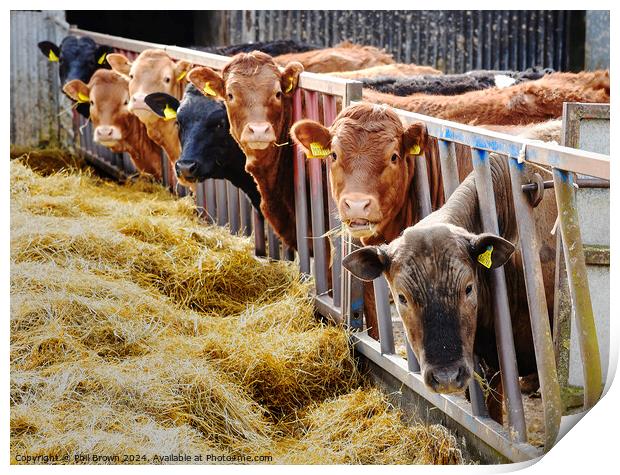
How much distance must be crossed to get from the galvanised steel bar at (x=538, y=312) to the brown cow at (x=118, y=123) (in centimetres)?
420

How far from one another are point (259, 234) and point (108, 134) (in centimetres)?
173

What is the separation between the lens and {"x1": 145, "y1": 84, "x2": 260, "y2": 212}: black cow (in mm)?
5836

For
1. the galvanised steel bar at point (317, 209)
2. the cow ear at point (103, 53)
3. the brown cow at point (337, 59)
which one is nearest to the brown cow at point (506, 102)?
the galvanised steel bar at point (317, 209)

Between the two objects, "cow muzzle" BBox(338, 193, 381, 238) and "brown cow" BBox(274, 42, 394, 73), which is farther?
"brown cow" BBox(274, 42, 394, 73)

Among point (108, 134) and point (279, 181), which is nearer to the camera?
point (279, 181)

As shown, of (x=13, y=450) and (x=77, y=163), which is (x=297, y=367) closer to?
(x=13, y=450)

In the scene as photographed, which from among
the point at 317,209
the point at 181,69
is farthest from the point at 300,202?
the point at 181,69

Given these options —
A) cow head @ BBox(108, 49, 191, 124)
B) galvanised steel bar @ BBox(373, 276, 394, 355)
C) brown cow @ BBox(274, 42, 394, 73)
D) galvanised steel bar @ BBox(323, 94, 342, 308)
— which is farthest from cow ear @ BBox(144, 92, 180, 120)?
galvanised steel bar @ BBox(373, 276, 394, 355)

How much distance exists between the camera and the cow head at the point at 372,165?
4059mm

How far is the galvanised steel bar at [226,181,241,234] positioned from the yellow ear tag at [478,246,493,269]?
3.18m

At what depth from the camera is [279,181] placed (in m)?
5.51

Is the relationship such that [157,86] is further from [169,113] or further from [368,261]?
[368,261]

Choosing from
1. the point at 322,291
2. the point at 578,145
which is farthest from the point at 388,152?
the point at 322,291

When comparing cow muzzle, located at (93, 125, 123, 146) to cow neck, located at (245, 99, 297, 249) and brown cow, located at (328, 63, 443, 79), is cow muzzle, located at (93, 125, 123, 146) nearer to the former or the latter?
brown cow, located at (328, 63, 443, 79)
